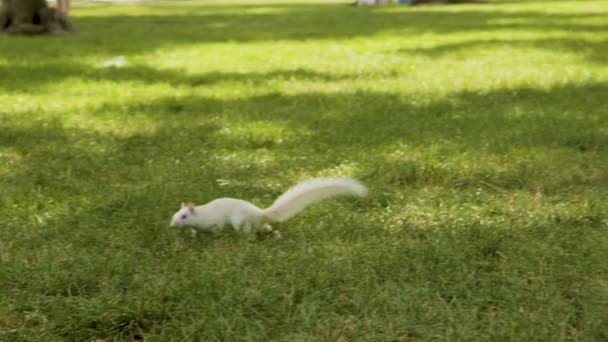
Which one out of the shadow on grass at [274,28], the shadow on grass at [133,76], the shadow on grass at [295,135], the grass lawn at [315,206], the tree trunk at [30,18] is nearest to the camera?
the grass lawn at [315,206]

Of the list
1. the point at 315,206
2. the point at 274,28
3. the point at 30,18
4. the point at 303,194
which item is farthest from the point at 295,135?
the point at 30,18

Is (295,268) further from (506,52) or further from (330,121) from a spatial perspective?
(506,52)

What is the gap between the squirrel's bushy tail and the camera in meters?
3.51

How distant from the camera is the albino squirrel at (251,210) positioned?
3.44m

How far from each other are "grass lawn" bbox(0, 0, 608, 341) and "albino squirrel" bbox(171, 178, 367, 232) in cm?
7

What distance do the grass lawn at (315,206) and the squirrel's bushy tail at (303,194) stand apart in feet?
0.26

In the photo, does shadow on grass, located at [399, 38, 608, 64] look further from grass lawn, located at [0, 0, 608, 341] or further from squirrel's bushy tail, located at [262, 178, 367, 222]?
squirrel's bushy tail, located at [262, 178, 367, 222]

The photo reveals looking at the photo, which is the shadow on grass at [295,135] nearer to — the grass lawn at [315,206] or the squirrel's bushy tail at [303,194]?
the grass lawn at [315,206]

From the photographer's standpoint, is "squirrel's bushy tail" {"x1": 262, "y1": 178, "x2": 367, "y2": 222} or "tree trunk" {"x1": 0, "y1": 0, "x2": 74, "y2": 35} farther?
"tree trunk" {"x1": 0, "y1": 0, "x2": 74, "y2": 35}

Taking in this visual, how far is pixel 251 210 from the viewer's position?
3.47m

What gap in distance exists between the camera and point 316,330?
8.46ft

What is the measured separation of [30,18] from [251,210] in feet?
38.0

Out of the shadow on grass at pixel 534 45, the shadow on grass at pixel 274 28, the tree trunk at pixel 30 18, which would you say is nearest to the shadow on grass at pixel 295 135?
the shadow on grass at pixel 534 45

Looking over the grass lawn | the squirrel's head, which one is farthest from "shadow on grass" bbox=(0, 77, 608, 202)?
the squirrel's head
